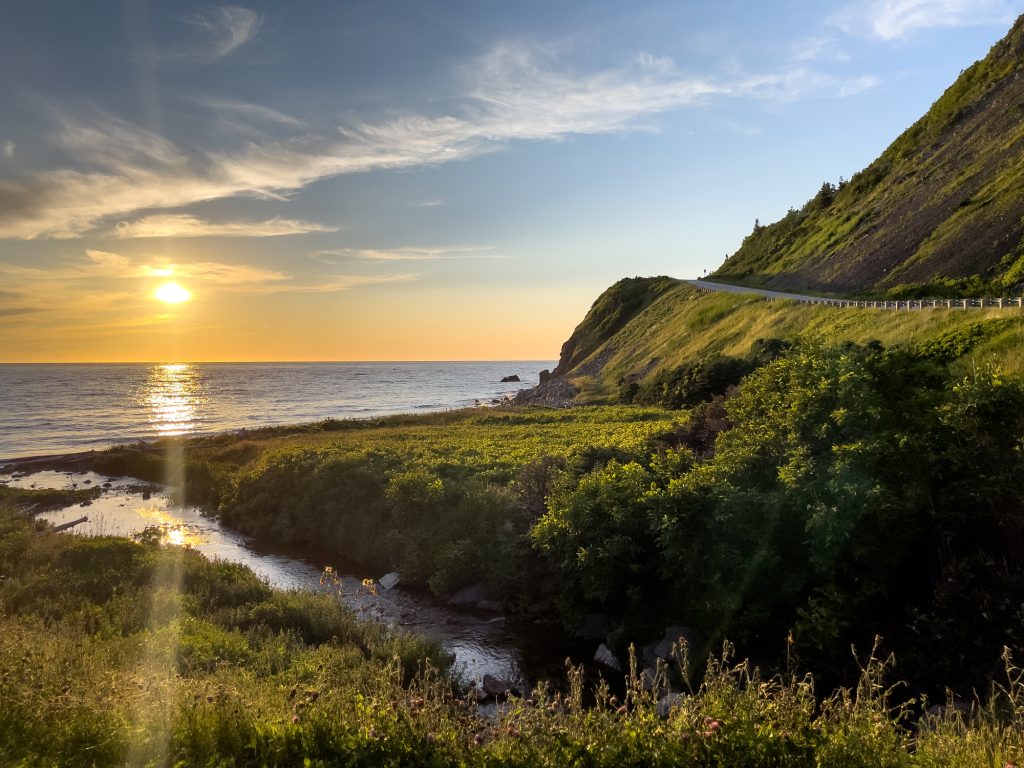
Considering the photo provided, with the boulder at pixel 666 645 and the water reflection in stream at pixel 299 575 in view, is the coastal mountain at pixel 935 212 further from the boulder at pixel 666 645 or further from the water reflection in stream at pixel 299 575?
the water reflection in stream at pixel 299 575

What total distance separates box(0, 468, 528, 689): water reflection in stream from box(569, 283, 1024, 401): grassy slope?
15.2 meters

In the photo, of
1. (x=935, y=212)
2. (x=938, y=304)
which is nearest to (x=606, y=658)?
(x=938, y=304)

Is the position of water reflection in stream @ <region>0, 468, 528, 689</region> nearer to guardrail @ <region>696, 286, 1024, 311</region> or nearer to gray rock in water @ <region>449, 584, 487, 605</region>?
gray rock in water @ <region>449, 584, 487, 605</region>

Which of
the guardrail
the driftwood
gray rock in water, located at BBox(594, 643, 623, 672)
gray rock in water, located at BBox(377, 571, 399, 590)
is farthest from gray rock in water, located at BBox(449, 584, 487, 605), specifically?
the guardrail

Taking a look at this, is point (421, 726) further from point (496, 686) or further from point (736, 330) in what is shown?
point (736, 330)

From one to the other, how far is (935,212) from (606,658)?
5871 centimetres

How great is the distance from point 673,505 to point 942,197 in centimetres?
5935

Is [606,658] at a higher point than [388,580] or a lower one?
higher

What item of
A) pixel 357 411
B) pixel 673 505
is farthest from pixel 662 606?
pixel 357 411

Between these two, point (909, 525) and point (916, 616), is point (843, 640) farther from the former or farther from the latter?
point (909, 525)

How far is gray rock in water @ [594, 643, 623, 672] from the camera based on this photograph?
587 inches

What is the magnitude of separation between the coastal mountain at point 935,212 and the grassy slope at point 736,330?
7556 mm

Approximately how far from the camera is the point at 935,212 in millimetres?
55844

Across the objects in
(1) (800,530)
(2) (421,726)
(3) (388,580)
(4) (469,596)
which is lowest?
(3) (388,580)
